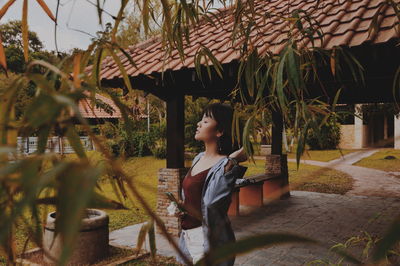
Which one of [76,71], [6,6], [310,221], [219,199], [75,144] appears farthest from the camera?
[310,221]

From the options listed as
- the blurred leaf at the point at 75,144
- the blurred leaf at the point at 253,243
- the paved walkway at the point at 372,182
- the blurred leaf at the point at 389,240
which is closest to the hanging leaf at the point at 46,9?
the blurred leaf at the point at 75,144

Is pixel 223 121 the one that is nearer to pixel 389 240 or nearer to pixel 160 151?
pixel 389 240

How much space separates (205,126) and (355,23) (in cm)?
225

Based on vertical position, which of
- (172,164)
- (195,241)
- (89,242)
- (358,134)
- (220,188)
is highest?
(358,134)

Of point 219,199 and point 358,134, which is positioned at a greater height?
point 358,134

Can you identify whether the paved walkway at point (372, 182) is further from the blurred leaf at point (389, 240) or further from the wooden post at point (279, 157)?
the blurred leaf at point (389, 240)

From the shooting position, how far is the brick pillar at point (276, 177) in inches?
339

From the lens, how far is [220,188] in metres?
2.30

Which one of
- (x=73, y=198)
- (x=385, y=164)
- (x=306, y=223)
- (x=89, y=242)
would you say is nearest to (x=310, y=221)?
(x=306, y=223)

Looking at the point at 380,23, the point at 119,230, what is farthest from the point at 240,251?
the point at 119,230

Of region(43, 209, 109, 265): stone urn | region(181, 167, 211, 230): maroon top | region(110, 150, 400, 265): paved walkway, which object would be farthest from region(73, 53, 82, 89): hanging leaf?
region(43, 209, 109, 265): stone urn

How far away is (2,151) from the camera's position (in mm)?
438

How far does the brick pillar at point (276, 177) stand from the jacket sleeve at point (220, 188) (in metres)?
6.24

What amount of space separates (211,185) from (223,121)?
1.74 feet
